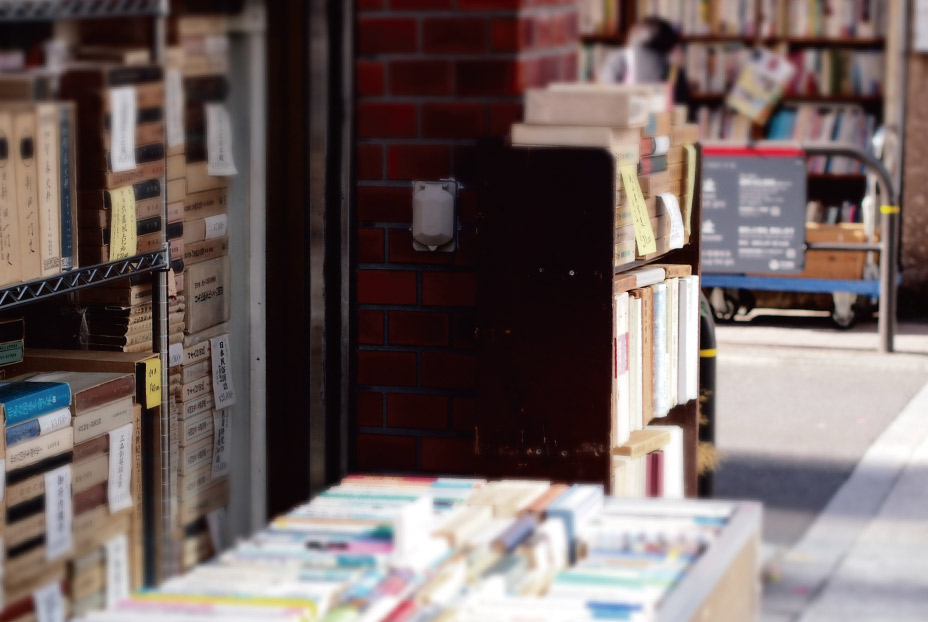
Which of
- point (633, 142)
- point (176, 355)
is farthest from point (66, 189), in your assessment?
point (633, 142)

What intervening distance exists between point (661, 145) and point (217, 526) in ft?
4.55

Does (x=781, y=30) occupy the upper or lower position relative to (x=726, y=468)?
upper

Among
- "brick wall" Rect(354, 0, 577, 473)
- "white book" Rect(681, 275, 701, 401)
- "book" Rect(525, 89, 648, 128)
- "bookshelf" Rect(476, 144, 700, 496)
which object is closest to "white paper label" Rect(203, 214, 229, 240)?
"brick wall" Rect(354, 0, 577, 473)

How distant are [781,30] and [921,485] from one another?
4926 mm

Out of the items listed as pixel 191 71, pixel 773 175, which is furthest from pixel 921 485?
pixel 191 71

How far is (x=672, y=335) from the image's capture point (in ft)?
12.8

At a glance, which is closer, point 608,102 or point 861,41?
point 608,102

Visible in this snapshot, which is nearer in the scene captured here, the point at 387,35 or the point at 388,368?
the point at 387,35

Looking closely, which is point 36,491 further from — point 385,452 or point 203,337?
point 385,452

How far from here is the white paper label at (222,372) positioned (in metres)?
3.64

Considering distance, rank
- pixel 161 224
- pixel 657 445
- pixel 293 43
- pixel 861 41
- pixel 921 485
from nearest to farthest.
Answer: pixel 293 43, pixel 161 224, pixel 657 445, pixel 921 485, pixel 861 41

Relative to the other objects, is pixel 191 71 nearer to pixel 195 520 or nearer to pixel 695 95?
pixel 195 520

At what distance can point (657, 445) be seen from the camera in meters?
3.81

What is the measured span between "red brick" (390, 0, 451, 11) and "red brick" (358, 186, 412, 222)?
382 millimetres
